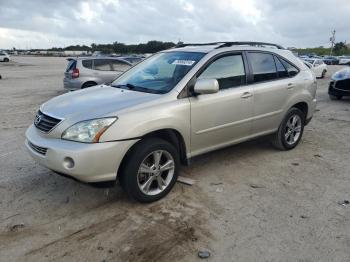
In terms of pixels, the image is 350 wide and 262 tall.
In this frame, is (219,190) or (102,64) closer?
(219,190)

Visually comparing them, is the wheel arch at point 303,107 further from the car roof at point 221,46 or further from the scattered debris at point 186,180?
the scattered debris at point 186,180

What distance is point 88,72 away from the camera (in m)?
11.8

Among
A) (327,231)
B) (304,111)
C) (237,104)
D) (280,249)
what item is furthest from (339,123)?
(280,249)

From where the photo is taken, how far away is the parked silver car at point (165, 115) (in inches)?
142

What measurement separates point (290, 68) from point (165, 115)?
2.81 meters

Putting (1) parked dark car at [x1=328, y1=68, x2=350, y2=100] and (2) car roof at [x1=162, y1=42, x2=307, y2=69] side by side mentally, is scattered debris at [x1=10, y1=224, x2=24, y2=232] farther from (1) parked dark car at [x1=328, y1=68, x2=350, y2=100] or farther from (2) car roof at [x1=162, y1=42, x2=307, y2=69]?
(1) parked dark car at [x1=328, y1=68, x2=350, y2=100]

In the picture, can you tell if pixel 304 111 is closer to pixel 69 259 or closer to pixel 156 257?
pixel 156 257

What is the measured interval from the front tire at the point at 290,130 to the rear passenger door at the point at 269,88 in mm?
195

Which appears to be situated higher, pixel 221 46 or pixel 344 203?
pixel 221 46

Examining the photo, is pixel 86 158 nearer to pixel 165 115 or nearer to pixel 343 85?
pixel 165 115

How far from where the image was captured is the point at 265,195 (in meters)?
4.23

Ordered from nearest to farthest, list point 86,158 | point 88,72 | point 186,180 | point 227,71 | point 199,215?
point 86,158
point 199,215
point 186,180
point 227,71
point 88,72

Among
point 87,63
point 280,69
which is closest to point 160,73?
point 280,69

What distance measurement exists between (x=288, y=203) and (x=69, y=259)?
2.41 metres
